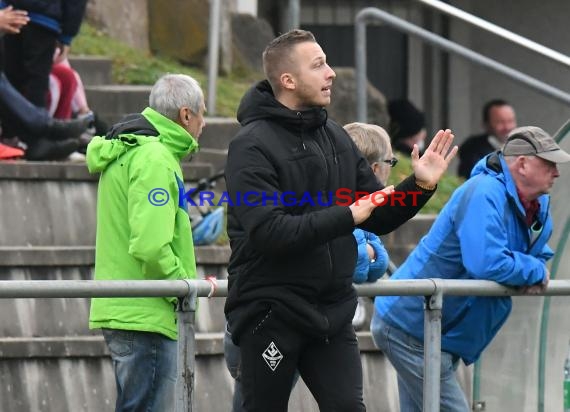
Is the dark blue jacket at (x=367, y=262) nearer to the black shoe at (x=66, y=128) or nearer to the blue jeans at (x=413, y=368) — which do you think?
the blue jeans at (x=413, y=368)

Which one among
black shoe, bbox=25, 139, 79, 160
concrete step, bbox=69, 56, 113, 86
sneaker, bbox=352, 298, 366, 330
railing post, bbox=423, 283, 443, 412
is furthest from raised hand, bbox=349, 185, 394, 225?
concrete step, bbox=69, 56, 113, 86

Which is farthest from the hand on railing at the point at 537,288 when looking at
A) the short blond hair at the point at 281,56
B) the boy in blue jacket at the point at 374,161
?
the short blond hair at the point at 281,56

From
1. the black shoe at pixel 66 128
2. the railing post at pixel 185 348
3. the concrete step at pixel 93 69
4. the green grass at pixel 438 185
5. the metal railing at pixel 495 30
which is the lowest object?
the green grass at pixel 438 185

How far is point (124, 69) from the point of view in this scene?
11078mm

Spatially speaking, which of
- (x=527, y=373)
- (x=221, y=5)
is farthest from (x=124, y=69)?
(x=527, y=373)

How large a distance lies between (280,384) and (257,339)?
0.18 metres

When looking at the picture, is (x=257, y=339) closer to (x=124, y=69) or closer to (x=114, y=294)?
(x=114, y=294)

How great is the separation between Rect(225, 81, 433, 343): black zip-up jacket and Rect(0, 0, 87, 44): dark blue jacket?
3.59 metres

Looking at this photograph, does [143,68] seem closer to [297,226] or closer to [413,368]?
[413,368]

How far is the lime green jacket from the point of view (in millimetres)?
6582

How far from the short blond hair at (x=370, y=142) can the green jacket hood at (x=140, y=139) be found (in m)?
0.68

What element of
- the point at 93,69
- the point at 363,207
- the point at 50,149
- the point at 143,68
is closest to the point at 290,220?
the point at 363,207

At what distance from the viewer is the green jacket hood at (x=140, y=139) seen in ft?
22.3

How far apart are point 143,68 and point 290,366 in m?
5.57
